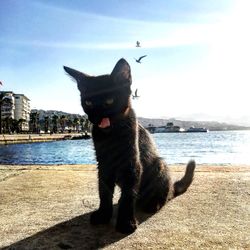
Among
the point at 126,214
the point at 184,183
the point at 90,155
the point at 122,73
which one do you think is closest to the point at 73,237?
the point at 126,214

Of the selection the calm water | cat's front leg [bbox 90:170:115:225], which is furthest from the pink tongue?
the calm water

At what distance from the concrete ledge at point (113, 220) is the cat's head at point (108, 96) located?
52.5 inches

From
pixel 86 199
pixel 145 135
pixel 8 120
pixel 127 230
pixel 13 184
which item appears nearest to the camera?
pixel 127 230

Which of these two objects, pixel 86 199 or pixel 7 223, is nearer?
pixel 7 223

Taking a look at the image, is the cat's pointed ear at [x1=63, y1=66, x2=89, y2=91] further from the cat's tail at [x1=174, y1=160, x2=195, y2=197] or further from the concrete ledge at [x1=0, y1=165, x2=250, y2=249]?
the cat's tail at [x1=174, y1=160, x2=195, y2=197]

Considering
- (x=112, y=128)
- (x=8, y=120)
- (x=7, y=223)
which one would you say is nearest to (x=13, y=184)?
(x=7, y=223)

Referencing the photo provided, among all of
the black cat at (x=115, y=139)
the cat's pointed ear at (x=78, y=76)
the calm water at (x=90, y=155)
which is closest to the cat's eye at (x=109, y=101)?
the black cat at (x=115, y=139)

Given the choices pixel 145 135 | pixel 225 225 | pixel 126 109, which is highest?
pixel 126 109

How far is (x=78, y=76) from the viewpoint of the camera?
4.79m

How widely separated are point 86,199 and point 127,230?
1.92m

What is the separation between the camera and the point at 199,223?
470 centimetres

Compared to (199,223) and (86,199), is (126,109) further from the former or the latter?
(86,199)

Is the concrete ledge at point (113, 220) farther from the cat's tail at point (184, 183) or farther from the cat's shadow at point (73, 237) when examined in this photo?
the cat's tail at point (184, 183)

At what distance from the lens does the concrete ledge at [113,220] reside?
4.00 m
